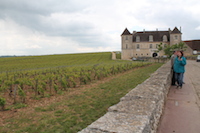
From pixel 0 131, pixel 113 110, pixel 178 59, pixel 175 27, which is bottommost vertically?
pixel 0 131

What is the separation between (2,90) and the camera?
863 cm

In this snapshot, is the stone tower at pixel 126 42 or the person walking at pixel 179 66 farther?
the stone tower at pixel 126 42

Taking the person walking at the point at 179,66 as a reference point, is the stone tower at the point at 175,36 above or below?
above

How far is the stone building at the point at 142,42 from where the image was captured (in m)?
60.8

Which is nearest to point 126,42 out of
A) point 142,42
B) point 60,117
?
point 142,42

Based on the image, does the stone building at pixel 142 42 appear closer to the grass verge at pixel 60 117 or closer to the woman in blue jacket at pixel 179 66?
the woman in blue jacket at pixel 179 66

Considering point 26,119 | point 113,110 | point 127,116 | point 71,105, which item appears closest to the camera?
point 127,116

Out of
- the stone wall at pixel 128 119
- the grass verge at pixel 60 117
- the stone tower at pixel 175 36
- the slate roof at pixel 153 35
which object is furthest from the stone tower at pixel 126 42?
the stone wall at pixel 128 119

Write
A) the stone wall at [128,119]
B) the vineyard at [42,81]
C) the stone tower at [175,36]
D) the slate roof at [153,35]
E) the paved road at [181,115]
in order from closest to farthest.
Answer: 1. the stone wall at [128,119]
2. the paved road at [181,115]
3. the vineyard at [42,81]
4. the stone tower at [175,36]
5. the slate roof at [153,35]

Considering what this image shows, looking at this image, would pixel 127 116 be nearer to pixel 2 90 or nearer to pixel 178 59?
pixel 178 59

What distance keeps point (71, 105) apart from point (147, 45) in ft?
193

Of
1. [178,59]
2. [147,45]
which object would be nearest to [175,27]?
[147,45]

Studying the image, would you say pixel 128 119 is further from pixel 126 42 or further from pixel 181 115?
pixel 126 42

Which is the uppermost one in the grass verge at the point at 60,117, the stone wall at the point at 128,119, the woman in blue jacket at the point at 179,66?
the woman in blue jacket at the point at 179,66
